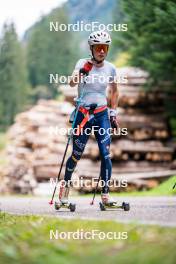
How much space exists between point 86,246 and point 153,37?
55.6 ft

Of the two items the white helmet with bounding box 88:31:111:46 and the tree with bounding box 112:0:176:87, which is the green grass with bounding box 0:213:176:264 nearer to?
the white helmet with bounding box 88:31:111:46

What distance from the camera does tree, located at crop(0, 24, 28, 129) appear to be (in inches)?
2228

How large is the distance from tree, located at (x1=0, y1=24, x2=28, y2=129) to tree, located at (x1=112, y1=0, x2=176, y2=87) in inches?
1155

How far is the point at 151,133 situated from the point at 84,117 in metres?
15.5

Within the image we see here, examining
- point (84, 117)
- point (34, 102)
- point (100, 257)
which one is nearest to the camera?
point (100, 257)

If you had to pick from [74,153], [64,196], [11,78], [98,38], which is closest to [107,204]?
[64,196]

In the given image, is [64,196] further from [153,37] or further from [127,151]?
[127,151]

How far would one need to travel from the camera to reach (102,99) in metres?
8.32

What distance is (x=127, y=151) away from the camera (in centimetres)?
2297

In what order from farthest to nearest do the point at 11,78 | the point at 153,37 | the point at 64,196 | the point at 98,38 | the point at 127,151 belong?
the point at 11,78 < the point at 127,151 < the point at 153,37 < the point at 64,196 < the point at 98,38

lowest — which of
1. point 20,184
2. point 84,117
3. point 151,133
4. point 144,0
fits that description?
point 20,184

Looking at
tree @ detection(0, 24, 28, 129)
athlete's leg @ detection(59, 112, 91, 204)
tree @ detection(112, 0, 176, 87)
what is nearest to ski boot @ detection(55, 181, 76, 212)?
athlete's leg @ detection(59, 112, 91, 204)

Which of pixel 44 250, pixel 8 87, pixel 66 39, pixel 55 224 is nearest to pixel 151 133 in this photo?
pixel 55 224

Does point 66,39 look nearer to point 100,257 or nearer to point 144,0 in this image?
point 144,0
